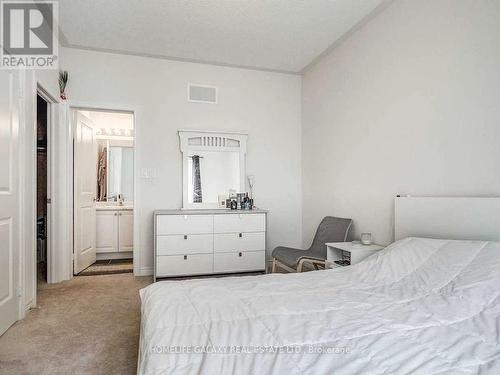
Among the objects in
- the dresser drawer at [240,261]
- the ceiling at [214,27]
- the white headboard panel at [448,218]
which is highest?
the ceiling at [214,27]

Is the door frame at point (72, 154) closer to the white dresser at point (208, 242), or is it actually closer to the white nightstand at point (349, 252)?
the white dresser at point (208, 242)

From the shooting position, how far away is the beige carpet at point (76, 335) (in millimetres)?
1768

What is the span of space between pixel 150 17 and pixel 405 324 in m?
3.16

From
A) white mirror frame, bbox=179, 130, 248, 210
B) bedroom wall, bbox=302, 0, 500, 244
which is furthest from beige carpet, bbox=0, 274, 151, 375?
bedroom wall, bbox=302, 0, 500, 244

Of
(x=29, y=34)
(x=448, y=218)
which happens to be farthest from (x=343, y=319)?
(x=29, y=34)

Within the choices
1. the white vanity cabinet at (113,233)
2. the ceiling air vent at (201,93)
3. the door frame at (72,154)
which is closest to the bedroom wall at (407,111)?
the ceiling air vent at (201,93)

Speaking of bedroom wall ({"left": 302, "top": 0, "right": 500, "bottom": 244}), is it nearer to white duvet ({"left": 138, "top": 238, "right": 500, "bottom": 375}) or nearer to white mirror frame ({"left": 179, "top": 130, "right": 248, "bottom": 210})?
white duvet ({"left": 138, "top": 238, "right": 500, "bottom": 375})

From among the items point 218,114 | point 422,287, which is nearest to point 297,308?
point 422,287

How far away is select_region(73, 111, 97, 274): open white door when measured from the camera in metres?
3.70

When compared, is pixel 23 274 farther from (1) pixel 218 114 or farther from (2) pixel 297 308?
(1) pixel 218 114

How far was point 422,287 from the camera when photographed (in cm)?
157

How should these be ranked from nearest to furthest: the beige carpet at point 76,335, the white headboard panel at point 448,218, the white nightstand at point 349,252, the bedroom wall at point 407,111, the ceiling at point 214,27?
the beige carpet at point 76,335 < the white headboard panel at point 448,218 < the bedroom wall at point 407,111 < the white nightstand at point 349,252 < the ceiling at point 214,27

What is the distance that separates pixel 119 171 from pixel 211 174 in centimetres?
197

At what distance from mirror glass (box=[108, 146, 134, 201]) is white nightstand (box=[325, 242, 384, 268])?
11.5 ft
